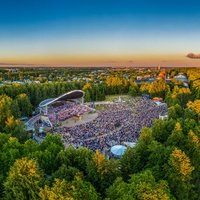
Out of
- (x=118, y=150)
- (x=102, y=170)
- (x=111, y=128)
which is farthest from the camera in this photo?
(x=111, y=128)

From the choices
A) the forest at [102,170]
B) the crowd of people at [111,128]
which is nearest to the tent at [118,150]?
the crowd of people at [111,128]

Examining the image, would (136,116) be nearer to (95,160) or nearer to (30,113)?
(30,113)

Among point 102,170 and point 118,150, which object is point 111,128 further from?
point 102,170

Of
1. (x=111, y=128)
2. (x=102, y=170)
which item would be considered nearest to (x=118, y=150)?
(x=102, y=170)

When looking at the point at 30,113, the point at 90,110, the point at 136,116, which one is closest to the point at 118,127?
the point at 136,116

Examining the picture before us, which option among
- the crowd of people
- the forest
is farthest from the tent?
the forest

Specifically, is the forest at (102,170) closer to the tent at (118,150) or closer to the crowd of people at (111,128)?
the tent at (118,150)

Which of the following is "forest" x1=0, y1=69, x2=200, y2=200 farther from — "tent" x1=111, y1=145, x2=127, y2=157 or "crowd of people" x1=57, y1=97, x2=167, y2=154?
"crowd of people" x1=57, y1=97, x2=167, y2=154

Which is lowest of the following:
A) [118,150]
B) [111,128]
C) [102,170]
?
[111,128]

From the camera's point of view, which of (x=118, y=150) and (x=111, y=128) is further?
(x=111, y=128)
